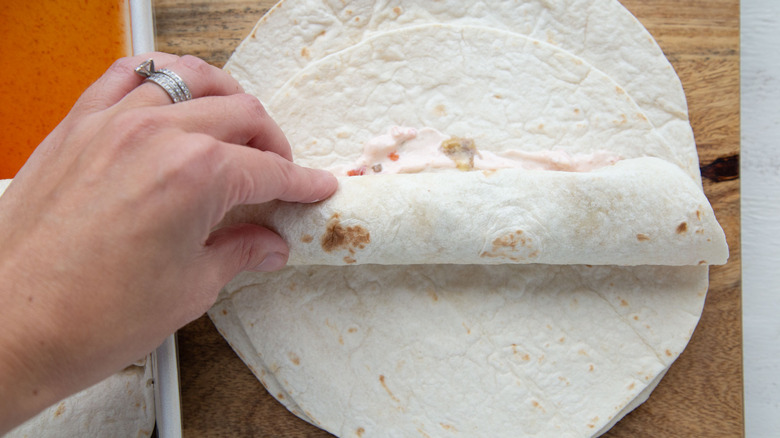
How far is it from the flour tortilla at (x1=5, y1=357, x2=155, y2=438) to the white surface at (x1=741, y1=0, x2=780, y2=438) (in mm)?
3052

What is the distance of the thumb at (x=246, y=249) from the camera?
1.67m

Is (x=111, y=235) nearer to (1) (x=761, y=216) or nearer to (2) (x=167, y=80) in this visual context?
(2) (x=167, y=80)

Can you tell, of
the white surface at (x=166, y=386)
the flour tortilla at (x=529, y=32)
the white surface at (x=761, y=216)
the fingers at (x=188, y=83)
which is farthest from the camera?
the white surface at (x=761, y=216)

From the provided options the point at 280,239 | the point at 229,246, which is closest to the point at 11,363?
the point at 229,246

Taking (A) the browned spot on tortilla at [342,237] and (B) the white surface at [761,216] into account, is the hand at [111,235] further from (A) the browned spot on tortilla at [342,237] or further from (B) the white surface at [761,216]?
(B) the white surface at [761,216]

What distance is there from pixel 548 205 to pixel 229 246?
3.80 feet

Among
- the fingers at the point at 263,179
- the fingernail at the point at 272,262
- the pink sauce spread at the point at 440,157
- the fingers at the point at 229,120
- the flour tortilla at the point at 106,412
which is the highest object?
the fingers at the point at 229,120

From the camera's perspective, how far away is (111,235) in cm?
133

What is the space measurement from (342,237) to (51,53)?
176 centimetres

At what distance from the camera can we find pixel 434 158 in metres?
2.12

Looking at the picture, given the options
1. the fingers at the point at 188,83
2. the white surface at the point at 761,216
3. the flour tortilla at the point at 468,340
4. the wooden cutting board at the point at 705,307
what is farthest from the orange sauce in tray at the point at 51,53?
the white surface at the point at 761,216

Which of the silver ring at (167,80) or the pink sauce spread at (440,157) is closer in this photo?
the silver ring at (167,80)

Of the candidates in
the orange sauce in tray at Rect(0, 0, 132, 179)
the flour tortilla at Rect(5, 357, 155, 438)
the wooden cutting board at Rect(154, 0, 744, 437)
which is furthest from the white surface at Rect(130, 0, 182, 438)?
the orange sauce in tray at Rect(0, 0, 132, 179)

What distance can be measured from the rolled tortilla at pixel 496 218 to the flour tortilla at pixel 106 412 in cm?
90
